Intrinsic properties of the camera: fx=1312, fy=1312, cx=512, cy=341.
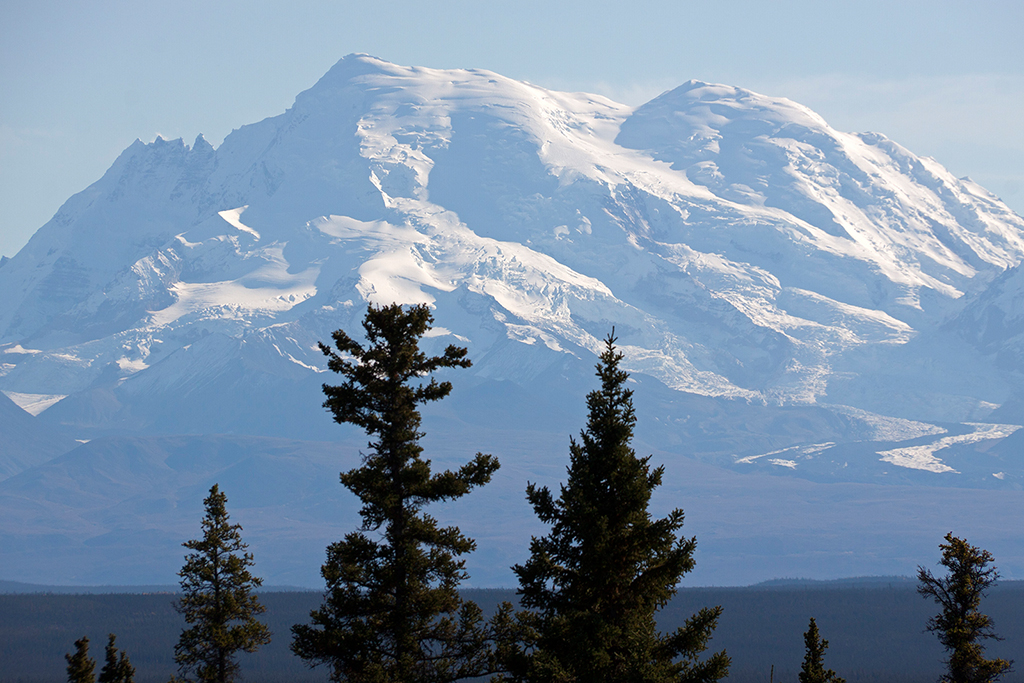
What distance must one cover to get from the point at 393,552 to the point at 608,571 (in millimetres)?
6177

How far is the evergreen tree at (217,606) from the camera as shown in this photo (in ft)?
143

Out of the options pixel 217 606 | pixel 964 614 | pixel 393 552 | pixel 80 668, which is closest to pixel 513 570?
pixel 393 552

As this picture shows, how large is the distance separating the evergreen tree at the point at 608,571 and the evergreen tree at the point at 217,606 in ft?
47.2

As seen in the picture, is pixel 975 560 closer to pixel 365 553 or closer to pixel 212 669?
pixel 365 553

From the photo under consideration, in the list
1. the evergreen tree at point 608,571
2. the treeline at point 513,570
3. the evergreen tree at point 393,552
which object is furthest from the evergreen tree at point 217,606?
the evergreen tree at point 608,571

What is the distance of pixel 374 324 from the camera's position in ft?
115

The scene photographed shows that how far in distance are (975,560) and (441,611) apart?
661 inches

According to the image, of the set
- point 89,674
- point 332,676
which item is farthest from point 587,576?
point 89,674

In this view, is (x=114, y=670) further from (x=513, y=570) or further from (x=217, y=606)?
(x=513, y=570)

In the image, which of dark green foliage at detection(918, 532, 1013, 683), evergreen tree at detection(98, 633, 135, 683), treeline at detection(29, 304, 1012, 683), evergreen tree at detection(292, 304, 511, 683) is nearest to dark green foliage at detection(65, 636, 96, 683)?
evergreen tree at detection(98, 633, 135, 683)

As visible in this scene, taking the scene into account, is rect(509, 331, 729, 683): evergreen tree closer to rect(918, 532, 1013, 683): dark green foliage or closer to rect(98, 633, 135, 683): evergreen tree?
rect(918, 532, 1013, 683): dark green foliage

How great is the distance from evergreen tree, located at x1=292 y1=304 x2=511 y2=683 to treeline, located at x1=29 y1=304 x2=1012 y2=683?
4cm

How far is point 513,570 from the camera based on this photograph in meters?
33.8

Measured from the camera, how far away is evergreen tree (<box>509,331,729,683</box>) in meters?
31.5
